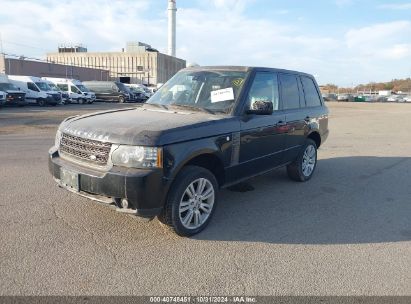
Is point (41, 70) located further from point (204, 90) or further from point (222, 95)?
point (222, 95)

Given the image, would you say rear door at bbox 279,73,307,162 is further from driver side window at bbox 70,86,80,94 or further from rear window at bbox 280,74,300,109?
driver side window at bbox 70,86,80,94

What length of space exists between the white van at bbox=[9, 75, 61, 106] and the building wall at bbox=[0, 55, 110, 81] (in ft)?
74.6

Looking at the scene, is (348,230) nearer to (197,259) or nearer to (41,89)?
(197,259)

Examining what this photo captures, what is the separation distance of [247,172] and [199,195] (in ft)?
3.31

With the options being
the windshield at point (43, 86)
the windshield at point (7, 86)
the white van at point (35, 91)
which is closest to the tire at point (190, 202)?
the windshield at point (7, 86)

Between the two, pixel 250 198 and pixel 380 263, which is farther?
pixel 250 198

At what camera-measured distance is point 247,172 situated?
16.4 ft

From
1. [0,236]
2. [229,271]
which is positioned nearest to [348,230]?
[229,271]

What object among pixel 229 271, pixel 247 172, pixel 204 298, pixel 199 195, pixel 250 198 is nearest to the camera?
pixel 204 298

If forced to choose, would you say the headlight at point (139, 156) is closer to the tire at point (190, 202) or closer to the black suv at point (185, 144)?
the black suv at point (185, 144)

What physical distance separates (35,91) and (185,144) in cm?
2788

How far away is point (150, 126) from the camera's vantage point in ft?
12.8

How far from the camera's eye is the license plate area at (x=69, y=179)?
3915mm

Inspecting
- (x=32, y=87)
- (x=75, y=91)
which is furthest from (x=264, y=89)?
(x=75, y=91)
